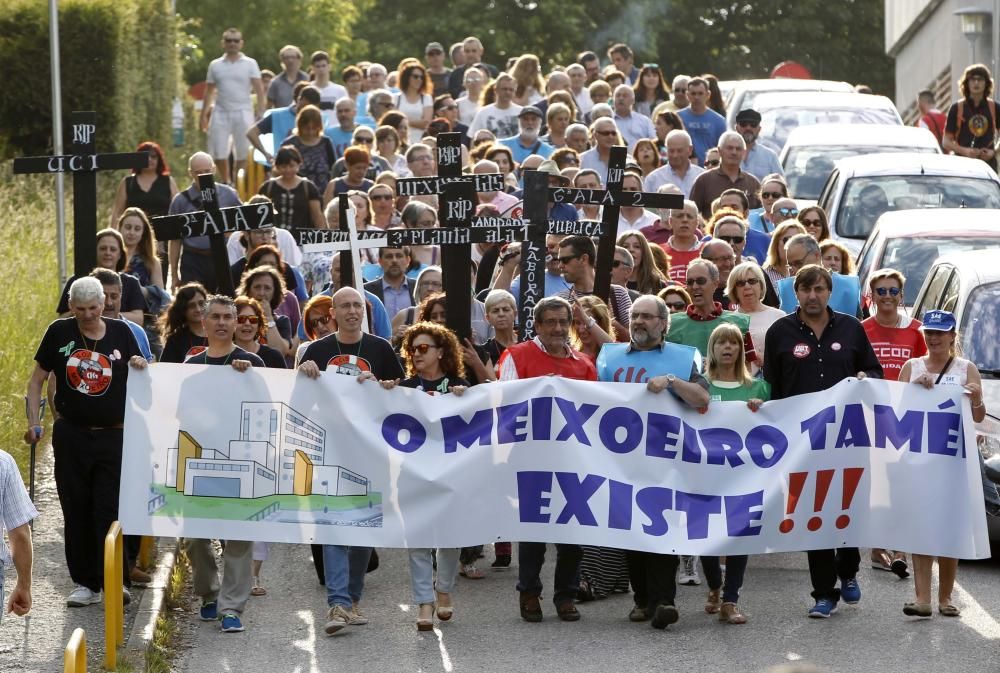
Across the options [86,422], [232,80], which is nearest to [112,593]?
[86,422]

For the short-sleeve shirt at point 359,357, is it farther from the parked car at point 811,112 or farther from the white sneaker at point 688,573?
the parked car at point 811,112

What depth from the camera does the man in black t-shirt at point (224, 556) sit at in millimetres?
11445

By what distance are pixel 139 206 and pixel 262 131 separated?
6431 millimetres

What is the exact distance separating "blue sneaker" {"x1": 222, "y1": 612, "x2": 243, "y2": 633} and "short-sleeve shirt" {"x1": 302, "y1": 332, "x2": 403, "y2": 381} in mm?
1482

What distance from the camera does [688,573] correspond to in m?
12.6

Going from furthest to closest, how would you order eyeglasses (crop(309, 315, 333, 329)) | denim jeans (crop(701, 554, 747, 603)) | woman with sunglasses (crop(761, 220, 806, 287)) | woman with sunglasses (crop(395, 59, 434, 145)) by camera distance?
woman with sunglasses (crop(395, 59, 434, 145)), woman with sunglasses (crop(761, 220, 806, 287)), eyeglasses (crop(309, 315, 333, 329)), denim jeans (crop(701, 554, 747, 603))

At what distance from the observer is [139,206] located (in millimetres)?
17641

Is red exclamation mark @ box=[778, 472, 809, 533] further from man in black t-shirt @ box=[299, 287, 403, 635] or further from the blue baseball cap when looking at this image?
man in black t-shirt @ box=[299, 287, 403, 635]

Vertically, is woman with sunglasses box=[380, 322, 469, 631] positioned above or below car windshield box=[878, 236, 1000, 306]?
below

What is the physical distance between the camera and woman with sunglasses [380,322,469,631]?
453 inches

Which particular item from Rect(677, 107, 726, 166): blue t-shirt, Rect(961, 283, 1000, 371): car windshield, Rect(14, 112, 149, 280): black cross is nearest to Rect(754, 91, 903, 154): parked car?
Rect(677, 107, 726, 166): blue t-shirt

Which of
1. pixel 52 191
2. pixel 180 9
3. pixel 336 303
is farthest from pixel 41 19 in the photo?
pixel 180 9

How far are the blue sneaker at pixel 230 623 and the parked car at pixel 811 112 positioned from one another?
14.2m

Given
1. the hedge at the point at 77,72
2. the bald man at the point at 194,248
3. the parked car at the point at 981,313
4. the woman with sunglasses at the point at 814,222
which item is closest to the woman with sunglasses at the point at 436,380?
the parked car at the point at 981,313
